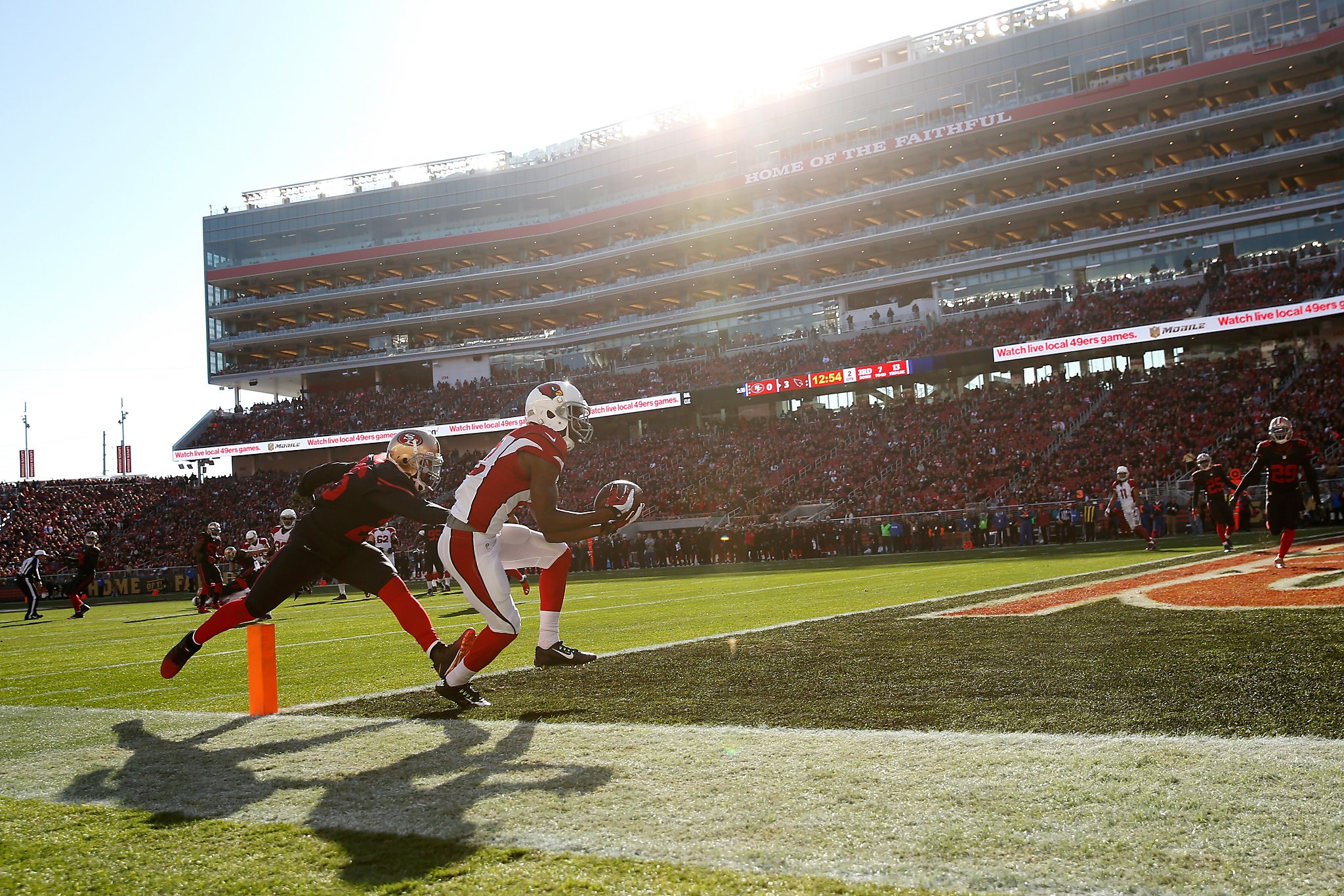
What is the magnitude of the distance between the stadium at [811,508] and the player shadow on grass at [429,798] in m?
0.03

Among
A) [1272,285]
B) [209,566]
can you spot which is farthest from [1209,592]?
[1272,285]

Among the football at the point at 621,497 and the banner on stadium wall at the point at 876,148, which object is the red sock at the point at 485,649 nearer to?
the football at the point at 621,497

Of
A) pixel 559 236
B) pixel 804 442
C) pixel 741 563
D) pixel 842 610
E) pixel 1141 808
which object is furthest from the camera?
pixel 559 236

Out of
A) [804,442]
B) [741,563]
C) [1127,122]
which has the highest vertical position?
[1127,122]

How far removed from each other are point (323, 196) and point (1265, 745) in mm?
70068

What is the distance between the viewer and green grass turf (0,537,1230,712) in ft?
25.8

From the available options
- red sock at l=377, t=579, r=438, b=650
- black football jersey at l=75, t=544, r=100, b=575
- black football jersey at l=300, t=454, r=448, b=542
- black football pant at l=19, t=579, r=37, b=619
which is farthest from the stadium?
black football pant at l=19, t=579, r=37, b=619

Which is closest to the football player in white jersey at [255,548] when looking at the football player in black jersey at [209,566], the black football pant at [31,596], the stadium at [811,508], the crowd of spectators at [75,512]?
the football player in black jersey at [209,566]

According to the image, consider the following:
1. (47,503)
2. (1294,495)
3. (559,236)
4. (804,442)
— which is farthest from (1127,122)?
(47,503)

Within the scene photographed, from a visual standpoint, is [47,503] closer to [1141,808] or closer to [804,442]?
[804,442]

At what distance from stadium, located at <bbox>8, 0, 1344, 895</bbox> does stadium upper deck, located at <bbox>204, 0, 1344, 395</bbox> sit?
256 millimetres

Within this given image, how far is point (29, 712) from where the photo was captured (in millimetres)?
6762

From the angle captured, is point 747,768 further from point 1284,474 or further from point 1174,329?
point 1174,329

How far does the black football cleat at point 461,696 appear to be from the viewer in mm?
6062
